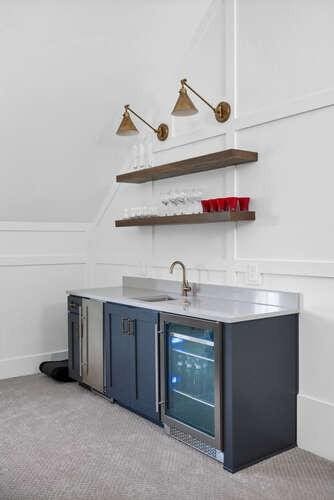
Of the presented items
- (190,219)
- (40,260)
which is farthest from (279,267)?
(40,260)

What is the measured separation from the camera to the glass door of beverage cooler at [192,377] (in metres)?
2.66

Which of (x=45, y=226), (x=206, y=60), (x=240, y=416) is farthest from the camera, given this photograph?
(x=45, y=226)

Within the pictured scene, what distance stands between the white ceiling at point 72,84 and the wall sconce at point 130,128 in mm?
105

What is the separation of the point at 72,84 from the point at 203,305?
193 cm

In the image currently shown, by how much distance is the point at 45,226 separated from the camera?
462cm

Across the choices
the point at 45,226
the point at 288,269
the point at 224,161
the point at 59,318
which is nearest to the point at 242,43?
the point at 224,161

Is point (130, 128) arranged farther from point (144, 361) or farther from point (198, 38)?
point (144, 361)

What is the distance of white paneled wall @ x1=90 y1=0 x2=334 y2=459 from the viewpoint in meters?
2.76

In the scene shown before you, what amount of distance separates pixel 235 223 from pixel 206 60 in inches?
47.5

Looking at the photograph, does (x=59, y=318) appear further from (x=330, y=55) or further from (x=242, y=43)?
(x=330, y=55)

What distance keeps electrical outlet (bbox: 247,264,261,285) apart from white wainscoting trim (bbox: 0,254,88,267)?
2.16 m

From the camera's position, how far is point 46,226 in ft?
15.2

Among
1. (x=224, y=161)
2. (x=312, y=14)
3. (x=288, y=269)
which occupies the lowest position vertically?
(x=288, y=269)

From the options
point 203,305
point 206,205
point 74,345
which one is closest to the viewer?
point 203,305
